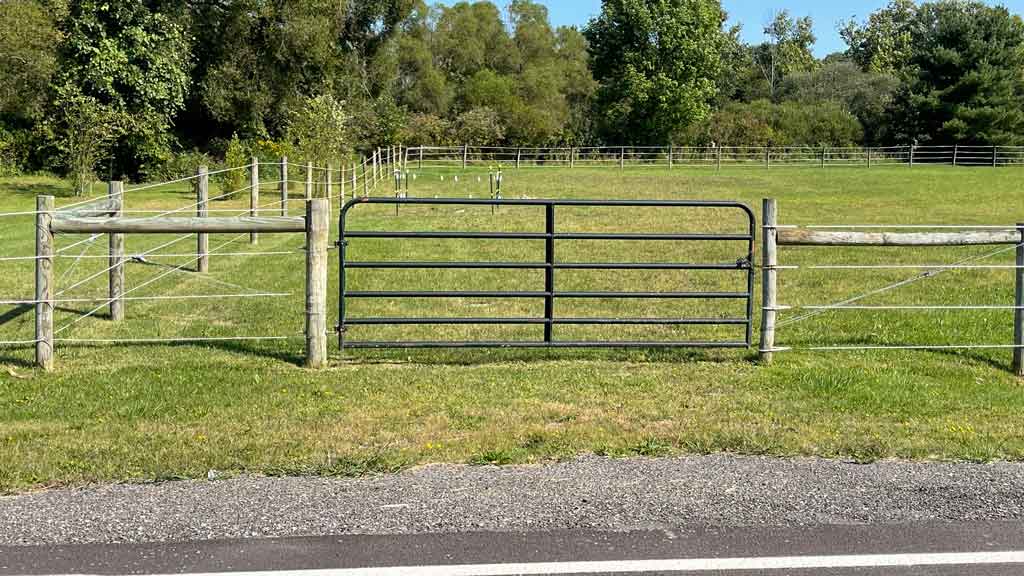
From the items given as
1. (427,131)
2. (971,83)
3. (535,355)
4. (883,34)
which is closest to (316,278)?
(535,355)

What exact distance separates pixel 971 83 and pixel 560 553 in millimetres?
64272

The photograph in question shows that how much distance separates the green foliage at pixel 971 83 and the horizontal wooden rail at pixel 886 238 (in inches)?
→ 2218

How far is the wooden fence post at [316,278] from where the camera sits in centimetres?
889

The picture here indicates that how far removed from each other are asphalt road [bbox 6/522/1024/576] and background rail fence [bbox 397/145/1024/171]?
164 ft

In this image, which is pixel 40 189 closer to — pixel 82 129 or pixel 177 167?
pixel 82 129

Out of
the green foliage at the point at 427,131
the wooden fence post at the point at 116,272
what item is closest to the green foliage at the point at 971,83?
the green foliage at the point at 427,131

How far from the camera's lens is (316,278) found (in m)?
8.93

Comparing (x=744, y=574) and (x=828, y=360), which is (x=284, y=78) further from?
(x=744, y=574)

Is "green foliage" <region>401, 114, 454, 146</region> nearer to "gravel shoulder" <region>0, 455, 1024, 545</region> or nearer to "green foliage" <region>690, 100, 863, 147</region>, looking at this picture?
"green foliage" <region>690, 100, 863, 147</region>

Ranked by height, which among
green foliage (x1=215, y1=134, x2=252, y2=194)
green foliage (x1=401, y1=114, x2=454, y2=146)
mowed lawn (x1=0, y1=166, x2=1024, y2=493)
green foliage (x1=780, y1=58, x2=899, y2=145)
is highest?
green foliage (x1=780, y1=58, x2=899, y2=145)

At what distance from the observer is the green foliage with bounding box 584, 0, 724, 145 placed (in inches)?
2675

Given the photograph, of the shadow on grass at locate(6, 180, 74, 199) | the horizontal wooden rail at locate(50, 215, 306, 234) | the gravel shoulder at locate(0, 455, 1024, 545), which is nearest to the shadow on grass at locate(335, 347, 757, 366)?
the horizontal wooden rail at locate(50, 215, 306, 234)

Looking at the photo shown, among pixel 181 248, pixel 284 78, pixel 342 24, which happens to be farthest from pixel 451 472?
pixel 342 24

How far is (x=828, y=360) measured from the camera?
954cm
